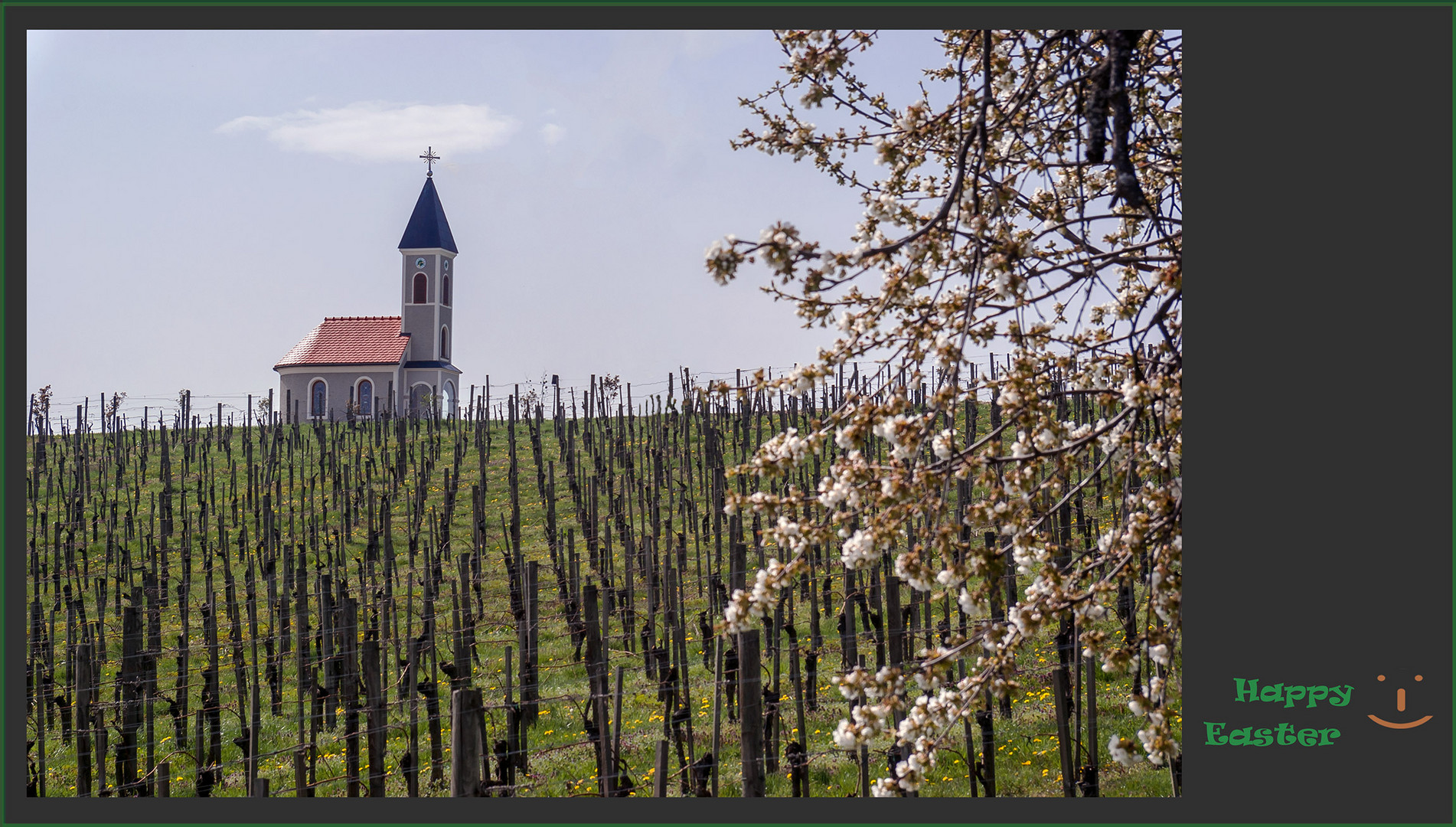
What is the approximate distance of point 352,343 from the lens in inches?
1428

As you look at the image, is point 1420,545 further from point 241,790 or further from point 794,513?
point 241,790

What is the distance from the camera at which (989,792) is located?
5.53m

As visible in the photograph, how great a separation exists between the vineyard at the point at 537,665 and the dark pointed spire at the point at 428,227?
84.2 feet

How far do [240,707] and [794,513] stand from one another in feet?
20.9

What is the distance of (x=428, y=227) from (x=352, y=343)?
18.4 feet

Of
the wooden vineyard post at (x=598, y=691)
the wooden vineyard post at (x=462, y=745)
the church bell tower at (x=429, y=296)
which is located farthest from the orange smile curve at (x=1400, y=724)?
the church bell tower at (x=429, y=296)

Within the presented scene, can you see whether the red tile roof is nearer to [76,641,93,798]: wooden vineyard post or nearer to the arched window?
the arched window

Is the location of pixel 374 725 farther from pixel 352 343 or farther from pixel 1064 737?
pixel 352 343

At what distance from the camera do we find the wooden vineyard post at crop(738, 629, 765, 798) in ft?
16.2

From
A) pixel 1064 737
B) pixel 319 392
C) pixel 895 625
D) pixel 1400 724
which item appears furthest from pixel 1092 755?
pixel 319 392

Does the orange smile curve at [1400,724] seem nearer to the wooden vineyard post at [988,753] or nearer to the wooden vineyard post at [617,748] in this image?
the wooden vineyard post at [988,753]

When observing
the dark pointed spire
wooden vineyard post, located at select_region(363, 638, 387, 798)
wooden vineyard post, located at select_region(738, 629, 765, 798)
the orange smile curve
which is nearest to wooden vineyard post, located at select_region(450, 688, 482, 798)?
wooden vineyard post, located at select_region(363, 638, 387, 798)

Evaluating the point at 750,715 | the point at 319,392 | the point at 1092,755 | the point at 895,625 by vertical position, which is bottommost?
the point at 1092,755

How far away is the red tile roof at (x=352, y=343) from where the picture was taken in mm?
35312
